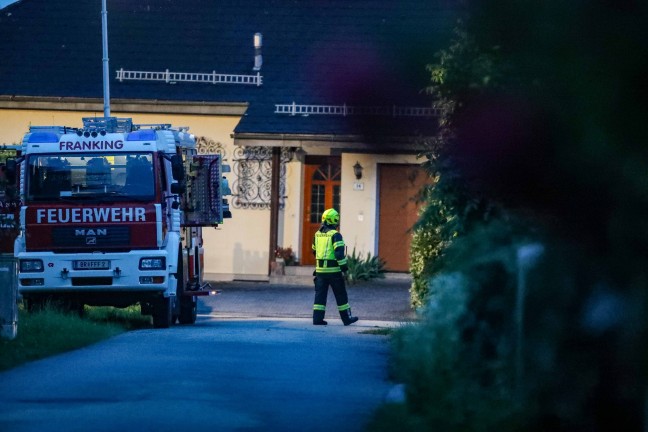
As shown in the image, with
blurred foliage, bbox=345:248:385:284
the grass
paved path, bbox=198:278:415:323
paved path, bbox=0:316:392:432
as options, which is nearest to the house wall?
blurred foliage, bbox=345:248:385:284

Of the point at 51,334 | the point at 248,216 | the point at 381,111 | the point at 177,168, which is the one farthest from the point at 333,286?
the point at 381,111

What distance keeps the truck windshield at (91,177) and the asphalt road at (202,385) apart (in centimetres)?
236

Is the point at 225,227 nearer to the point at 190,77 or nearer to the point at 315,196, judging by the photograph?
the point at 315,196

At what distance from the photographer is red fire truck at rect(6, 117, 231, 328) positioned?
658 inches

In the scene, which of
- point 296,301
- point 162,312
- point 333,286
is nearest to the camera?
point 162,312

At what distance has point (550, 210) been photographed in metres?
5.53

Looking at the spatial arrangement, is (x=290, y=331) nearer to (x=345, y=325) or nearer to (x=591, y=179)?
(x=345, y=325)

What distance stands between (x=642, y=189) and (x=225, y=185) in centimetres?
1591

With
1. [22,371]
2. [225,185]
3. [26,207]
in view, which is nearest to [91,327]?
[26,207]

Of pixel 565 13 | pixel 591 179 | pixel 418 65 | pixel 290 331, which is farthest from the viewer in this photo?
pixel 290 331

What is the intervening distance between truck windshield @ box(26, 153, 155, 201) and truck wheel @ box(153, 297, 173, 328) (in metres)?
1.48

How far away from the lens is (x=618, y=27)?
4.53m

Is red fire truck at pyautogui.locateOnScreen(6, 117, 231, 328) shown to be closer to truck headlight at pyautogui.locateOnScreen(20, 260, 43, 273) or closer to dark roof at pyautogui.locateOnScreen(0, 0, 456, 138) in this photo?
truck headlight at pyautogui.locateOnScreen(20, 260, 43, 273)

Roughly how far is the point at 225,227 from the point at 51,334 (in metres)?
16.1
